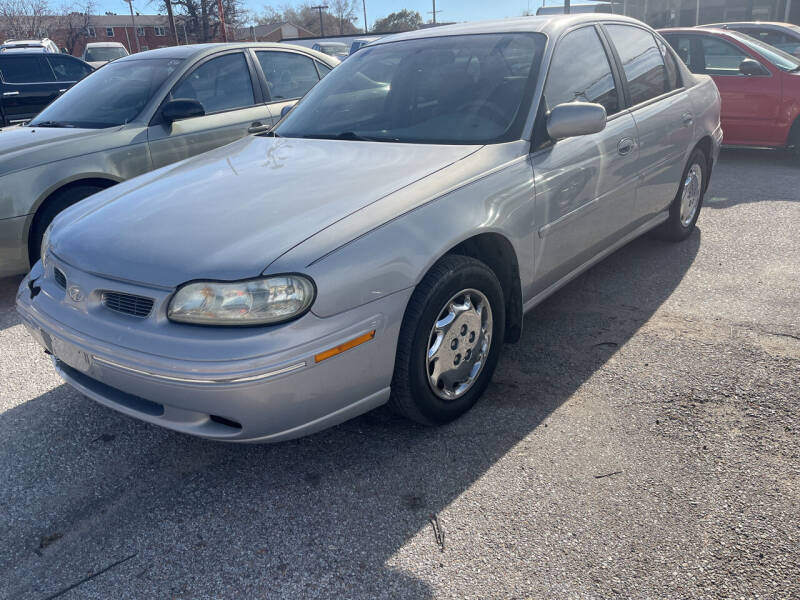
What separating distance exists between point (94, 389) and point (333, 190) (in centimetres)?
118

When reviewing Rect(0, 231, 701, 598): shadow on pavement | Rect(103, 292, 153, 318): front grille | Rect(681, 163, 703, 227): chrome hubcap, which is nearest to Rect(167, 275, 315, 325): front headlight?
Rect(103, 292, 153, 318): front grille

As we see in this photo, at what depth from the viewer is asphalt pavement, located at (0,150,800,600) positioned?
2.09 m

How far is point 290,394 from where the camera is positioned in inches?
86.9

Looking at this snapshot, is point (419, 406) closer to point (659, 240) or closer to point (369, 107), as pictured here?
point (369, 107)

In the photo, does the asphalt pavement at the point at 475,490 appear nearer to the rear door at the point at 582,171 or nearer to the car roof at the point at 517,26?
the rear door at the point at 582,171

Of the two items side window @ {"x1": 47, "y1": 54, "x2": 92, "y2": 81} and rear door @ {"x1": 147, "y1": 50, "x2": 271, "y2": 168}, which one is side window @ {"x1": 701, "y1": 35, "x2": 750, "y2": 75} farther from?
side window @ {"x1": 47, "y1": 54, "x2": 92, "y2": 81}

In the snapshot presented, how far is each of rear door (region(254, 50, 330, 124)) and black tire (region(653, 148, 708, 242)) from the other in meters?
3.16

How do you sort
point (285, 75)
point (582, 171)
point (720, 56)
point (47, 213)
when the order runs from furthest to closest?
1. point (720, 56)
2. point (285, 75)
3. point (47, 213)
4. point (582, 171)

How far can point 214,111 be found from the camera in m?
5.44

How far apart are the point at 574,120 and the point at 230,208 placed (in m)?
1.56

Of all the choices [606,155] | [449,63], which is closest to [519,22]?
[449,63]

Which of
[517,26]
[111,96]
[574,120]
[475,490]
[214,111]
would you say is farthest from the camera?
[214,111]

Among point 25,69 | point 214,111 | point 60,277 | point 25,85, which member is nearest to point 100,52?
point 25,69

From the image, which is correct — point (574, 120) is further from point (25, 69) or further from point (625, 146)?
point (25, 69)
